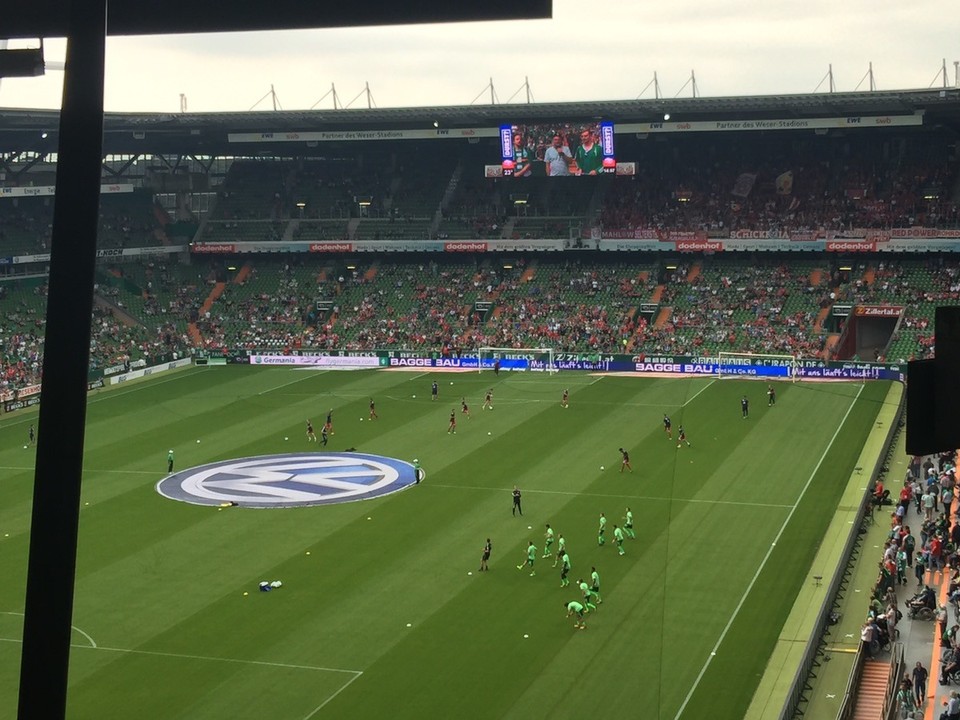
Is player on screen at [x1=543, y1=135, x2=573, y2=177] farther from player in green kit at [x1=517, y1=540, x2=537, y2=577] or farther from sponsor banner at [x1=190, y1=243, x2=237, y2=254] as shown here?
player in green kit at [x1=517, y1=540, x2=537, y2=577]

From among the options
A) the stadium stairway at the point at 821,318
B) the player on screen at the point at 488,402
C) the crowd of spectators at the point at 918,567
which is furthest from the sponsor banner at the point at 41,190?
the crowd of spectators at the point at 918,567

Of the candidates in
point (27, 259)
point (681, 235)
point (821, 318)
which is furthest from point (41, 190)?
point (821, 318)

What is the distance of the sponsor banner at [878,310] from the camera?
68.4 metres

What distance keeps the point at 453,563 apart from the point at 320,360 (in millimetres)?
40378

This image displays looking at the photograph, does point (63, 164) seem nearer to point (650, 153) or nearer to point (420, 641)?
point (420, 641)

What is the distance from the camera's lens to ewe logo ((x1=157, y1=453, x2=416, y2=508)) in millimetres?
43469

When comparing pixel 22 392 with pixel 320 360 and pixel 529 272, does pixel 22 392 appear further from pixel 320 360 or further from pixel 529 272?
pixel 529 272

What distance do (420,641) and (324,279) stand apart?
57382 millimetres

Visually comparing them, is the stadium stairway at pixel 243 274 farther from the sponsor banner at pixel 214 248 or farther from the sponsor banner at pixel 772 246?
the sponsor banner at pixel 772 246

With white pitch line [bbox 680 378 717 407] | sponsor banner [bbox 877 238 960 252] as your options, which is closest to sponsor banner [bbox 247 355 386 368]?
white pitch line [bbox 680 378 717 407]

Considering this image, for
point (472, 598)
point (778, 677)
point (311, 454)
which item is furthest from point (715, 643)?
point (311, 454)

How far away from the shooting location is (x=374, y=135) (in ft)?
265

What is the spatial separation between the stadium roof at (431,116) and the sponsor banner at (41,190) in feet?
7.77

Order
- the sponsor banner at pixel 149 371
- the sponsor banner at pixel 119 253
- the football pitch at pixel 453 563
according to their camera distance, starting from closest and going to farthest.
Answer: the football pitch at pixel 453 563
the sponsor banner at pixel 149 371
the sponsor banner at pixel 119 253
